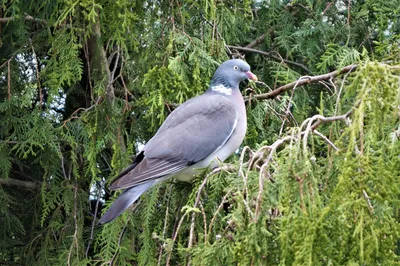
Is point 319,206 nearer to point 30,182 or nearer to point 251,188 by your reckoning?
point 251,188

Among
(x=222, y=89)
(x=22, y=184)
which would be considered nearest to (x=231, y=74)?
(x=222, y=89)

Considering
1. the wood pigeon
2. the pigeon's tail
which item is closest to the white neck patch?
the wood pigeon

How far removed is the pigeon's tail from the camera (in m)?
2.85

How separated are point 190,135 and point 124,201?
1.87 feet

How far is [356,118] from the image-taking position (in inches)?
67.6

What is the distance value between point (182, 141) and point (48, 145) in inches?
46.7

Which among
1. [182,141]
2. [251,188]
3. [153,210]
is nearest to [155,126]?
[182,141]

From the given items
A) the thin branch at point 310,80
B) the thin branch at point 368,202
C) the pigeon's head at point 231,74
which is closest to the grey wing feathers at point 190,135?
the pigeon's head at point 231,74

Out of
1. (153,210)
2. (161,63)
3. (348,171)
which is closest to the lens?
(348,171)

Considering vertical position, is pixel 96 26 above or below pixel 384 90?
above

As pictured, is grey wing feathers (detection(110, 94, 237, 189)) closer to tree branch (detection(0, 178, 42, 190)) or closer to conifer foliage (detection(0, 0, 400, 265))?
conifer foliage (detection(0, 0, 400, 265))

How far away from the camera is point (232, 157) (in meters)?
3.82

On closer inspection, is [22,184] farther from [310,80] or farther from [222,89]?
[310,80]

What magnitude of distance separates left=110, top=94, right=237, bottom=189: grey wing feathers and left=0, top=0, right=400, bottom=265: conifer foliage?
0.08 m
